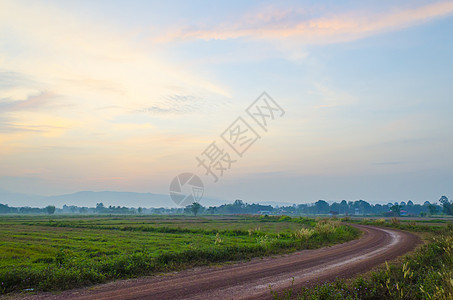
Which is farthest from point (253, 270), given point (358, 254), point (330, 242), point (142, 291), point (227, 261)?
point (330, 242)

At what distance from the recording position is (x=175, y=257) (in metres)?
17.3

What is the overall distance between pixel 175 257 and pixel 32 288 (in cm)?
725

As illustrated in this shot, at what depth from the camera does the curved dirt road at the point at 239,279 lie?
1101cm

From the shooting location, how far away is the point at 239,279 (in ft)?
44.4

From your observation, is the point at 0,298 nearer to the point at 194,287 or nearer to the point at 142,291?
the point at 142,291

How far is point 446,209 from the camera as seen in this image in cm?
15775

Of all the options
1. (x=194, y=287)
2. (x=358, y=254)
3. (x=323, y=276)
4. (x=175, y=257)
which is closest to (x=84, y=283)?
(x=194, y=287)

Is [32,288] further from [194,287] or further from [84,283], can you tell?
[194,287]

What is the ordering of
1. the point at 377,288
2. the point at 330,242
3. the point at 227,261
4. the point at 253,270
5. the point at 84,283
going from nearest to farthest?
the point at 377,288 → the point at 84,283 → the point at 253,270 → the point at 227,261 → the point at 330,242

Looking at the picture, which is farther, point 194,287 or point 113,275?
point 113,275

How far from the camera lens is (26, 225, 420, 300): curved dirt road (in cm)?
1101

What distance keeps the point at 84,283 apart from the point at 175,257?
5658mm

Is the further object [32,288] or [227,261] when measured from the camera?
[227,261]

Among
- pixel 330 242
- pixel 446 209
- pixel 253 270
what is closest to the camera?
pixel 253 270
